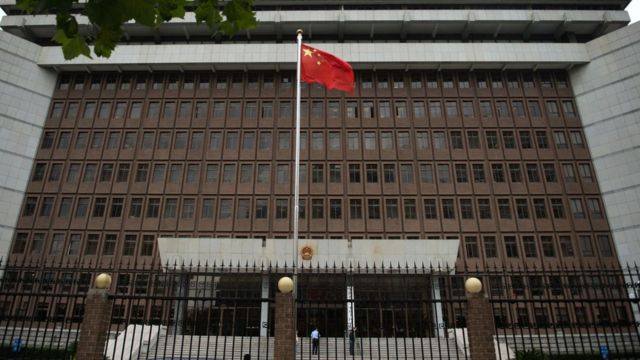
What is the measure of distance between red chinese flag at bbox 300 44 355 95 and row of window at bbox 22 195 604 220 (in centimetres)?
1885

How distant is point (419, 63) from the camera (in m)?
37.9

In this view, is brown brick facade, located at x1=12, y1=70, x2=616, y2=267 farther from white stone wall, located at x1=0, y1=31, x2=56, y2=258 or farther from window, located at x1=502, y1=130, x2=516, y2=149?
white stone wall, located at x1=0, y1=31, x2=56, y2=258

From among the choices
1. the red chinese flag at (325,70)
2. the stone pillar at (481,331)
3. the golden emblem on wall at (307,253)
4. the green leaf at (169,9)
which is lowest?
the stone pillar at (481,331)

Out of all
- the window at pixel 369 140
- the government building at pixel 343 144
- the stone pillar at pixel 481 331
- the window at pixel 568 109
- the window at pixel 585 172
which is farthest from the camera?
the window at pixel 568 109

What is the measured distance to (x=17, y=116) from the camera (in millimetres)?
36031

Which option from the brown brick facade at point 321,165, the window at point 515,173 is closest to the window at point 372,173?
the brown brick facade at point 321,165

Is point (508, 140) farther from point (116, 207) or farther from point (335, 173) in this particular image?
point (116, 207)

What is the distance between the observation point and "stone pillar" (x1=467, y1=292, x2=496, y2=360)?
841 cm

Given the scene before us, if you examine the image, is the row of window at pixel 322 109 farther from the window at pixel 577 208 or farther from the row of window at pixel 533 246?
the row of window at pixel 533 246

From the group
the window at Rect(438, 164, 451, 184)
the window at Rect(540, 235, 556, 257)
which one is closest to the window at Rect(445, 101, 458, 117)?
the window at Rect(438, 164, 451, 184)

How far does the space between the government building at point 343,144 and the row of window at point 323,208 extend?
11 centimetres

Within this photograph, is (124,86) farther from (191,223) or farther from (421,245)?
(421,245)

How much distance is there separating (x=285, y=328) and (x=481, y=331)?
12.5 feet

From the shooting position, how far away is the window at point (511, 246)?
108ft
